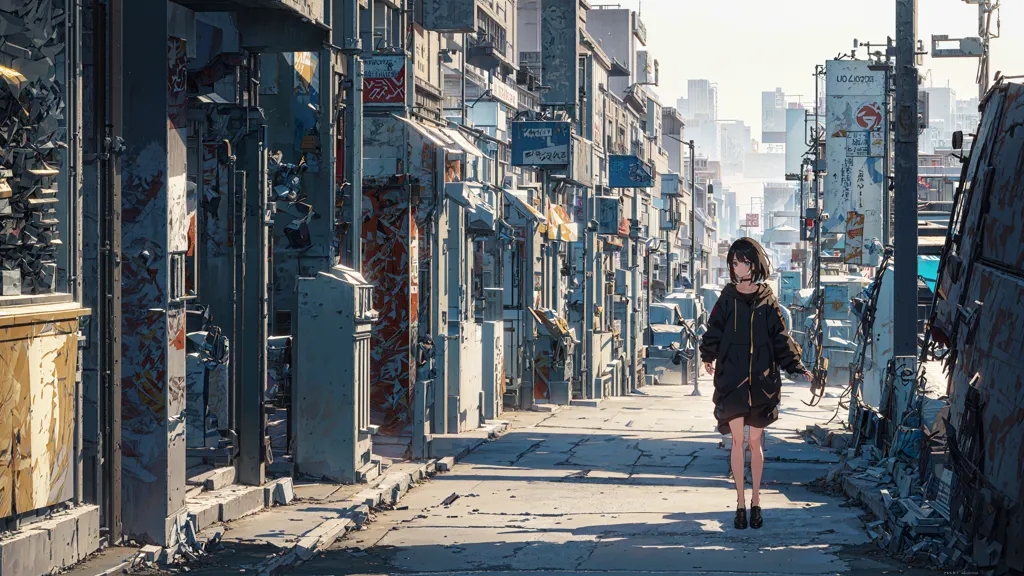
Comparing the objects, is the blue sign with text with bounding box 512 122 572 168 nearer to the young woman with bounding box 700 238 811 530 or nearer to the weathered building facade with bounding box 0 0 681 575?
the weathered building facade with bounding box 0 0 681 575

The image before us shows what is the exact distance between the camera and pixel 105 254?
348 inches

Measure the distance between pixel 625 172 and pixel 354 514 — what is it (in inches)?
1142

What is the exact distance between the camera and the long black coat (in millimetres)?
9711

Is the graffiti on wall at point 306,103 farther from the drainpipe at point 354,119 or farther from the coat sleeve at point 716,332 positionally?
the coat sleeve at point 716,332

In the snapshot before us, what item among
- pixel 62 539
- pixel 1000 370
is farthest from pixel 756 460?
pixel 62 539

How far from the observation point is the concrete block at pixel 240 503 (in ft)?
34.2

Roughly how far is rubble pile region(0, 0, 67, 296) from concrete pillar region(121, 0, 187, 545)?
0.82m

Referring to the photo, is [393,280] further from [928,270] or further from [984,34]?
[984,34]

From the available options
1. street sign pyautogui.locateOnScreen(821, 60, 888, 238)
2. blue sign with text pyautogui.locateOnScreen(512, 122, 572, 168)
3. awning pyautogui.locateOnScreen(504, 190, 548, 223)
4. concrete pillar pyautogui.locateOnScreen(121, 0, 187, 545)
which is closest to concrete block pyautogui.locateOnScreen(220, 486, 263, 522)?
concrete pillar pyautogui.locateOnScreen(121, 0, 187, 545)

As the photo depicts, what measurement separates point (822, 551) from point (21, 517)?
15.9 feet

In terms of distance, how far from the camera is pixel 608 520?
1059 cm

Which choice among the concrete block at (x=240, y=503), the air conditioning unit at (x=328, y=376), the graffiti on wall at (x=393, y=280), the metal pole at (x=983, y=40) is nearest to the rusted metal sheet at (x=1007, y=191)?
the concrete block at (x=240, y=503)

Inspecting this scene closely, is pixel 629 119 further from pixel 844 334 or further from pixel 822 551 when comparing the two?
pixel 822 551

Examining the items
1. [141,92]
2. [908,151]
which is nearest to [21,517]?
[141,92]
